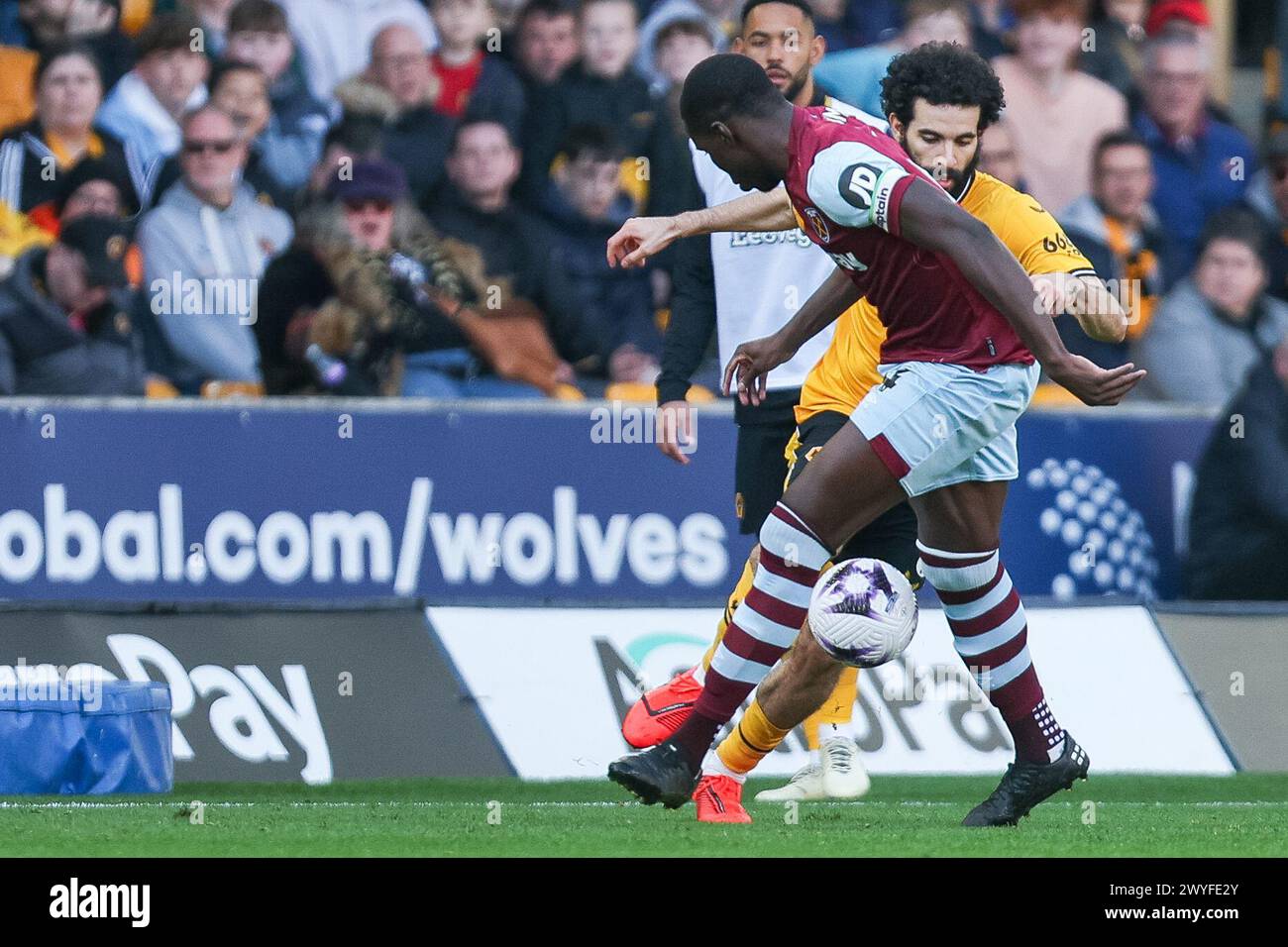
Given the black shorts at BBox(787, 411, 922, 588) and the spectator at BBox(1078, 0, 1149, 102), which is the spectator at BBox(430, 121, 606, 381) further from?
the black shorts at BBox(787, 411, 922, 588)

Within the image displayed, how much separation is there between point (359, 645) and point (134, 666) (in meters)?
0.83

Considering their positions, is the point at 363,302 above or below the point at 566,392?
above

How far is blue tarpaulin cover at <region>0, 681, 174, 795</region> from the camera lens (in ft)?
24.8

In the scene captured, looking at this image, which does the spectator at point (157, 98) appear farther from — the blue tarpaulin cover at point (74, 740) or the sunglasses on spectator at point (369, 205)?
the blue tarpaulin cover at point (74, 740)

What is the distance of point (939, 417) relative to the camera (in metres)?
5.93

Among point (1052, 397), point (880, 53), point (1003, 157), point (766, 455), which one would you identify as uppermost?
point (880, 53)

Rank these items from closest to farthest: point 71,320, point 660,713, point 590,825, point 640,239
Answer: point 590,825 → point 640,239 → point 660,713 → point 71,320

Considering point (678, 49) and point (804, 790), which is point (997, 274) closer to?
point (804, 790)

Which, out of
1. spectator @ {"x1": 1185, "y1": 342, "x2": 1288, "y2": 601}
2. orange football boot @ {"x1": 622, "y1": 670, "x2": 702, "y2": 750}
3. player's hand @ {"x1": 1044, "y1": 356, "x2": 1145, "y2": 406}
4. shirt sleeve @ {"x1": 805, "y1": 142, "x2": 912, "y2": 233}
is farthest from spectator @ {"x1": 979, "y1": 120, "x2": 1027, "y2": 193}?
player's hand @ {"x1": 1044, "y1": 356, "x2": 1145, "y2": 406}

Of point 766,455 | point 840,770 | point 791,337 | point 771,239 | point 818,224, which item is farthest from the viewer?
point 771,239

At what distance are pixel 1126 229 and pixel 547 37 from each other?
2.79 m

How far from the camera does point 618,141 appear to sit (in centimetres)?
1038

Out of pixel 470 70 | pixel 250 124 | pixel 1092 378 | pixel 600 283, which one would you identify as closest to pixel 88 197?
pixel 250 124

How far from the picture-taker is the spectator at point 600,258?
33.6 ft
